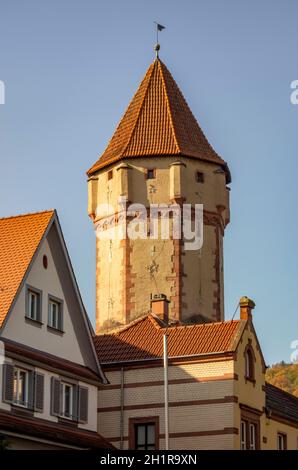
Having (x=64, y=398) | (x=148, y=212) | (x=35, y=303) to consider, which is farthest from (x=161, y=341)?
(x=148, y=212)

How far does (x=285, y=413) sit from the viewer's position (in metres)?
53.5

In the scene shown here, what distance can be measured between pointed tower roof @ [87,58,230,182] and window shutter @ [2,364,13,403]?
30118mm

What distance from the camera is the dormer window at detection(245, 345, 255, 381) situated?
49281 mm


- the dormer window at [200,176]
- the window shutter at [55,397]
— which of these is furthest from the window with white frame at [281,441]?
the dormer window at [200,176]

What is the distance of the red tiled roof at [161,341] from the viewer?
4856cm

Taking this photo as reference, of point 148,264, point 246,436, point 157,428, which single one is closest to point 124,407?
point 157,428

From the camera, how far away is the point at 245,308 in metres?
50.1

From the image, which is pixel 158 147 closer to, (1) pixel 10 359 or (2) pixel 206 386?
(2) pixel 206 386

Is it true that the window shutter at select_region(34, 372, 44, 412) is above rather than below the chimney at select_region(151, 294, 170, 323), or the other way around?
below

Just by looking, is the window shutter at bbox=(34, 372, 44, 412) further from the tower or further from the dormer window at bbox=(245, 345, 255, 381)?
the tower

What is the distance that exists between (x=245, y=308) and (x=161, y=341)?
374cm

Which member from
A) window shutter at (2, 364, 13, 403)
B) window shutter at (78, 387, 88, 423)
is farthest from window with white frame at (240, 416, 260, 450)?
window shutter at (2, 364, 13, 403)

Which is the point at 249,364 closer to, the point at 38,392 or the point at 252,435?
the point at 252,435
